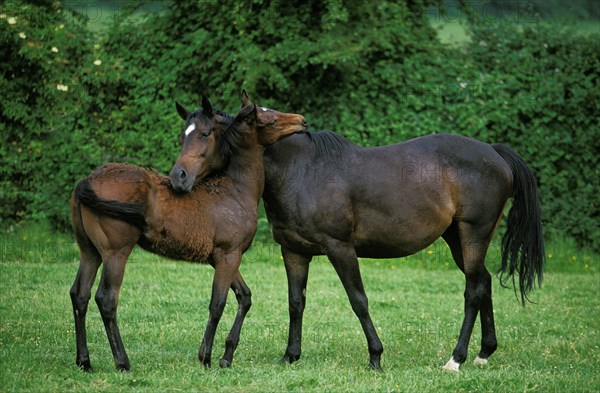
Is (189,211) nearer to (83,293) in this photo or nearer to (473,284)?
(83,293)

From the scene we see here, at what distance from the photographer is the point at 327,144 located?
6.98 metres

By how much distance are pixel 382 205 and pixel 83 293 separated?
2471mm

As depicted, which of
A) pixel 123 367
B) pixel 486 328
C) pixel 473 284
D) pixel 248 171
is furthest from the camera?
pixel 486 328

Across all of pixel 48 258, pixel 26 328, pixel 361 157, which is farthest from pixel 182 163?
pixel 48 258

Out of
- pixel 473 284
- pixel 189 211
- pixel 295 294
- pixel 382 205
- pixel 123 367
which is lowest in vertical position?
pixel 473 284

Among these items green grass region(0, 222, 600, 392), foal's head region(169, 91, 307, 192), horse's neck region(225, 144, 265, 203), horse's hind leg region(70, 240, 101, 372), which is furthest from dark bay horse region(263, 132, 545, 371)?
horse's hind leg region(70, 240, 101, 372)

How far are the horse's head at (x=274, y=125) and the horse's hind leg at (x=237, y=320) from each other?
118cm

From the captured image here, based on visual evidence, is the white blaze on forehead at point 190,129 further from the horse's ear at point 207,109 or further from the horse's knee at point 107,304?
the horse's knee at point 107,304

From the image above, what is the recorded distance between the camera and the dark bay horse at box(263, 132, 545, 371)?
669cm

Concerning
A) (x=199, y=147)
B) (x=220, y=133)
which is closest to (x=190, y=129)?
(x=199, y=147)

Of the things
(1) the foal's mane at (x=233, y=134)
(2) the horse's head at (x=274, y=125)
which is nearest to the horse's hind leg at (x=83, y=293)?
(1) the foal's mane at (x=233, y=134)

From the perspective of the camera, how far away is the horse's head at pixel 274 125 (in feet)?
21.7

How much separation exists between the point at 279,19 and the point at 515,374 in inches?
316

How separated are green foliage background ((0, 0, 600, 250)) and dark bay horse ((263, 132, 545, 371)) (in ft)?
18.2
